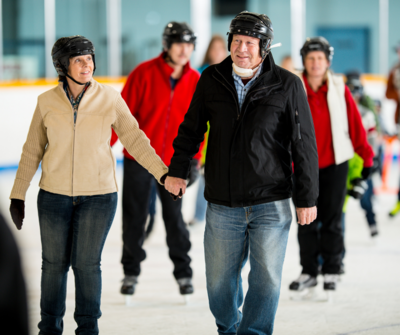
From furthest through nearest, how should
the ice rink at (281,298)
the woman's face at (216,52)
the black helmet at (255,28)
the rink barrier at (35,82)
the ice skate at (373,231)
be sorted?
1. the rink barrier at (35,82)
2. the woman's face at (216,52)
3. the ice skate at (373,231)
4. the ice rink at (281,298)
5. the black helmet at (255,28)

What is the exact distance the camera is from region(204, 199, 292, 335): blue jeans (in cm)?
227

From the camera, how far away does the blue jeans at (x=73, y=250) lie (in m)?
2.37

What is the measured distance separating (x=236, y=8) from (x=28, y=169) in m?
8.39

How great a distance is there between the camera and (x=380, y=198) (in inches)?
271

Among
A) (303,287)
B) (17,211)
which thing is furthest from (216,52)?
(17,211)

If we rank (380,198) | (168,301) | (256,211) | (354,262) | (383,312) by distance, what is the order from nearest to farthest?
(256,211) → (383,312) → (168,301) → (354,262) → (380,198)

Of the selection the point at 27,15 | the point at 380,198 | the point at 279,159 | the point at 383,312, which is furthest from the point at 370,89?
the point at 279,159

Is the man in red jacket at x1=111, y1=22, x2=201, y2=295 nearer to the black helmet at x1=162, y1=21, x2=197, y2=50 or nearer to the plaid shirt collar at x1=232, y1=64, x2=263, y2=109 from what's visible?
the black helmet at x1=162, y1=21, x2=197, y2=50

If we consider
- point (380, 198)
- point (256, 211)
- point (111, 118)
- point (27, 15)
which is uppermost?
point (27, 15)

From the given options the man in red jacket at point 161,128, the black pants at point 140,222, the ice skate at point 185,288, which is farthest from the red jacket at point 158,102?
the ice skate at point 185,288

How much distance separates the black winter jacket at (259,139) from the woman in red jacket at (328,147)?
0.92 m

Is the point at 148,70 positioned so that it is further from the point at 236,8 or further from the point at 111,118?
the point at 236,8

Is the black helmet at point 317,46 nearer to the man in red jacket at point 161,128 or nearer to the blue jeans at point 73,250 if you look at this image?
the man in red jacket at point 161,128

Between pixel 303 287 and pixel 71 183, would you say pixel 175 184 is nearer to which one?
pixel 71 183
